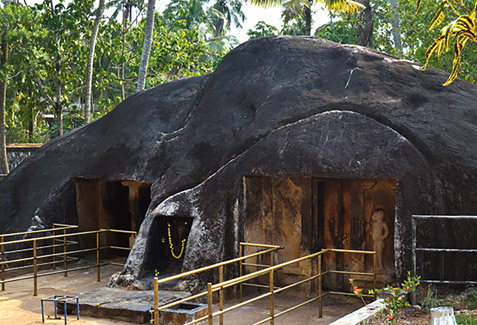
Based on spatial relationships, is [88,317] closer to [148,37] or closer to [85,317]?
[85,317]

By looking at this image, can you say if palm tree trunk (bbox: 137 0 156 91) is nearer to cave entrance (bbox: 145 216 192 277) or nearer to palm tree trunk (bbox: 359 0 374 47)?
palm tree trunk (bbox: 359 0 374 47)

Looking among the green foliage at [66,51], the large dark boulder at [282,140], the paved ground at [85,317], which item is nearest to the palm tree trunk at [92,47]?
the green foliage at [66,51]

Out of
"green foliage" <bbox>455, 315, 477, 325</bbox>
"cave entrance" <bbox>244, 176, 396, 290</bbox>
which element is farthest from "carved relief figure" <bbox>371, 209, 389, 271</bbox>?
"green foliage" <bbox>455, 315, 477, 325</bbox>

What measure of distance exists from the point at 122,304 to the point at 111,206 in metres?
5.06

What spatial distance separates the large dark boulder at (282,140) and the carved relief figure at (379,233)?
0.78 metres

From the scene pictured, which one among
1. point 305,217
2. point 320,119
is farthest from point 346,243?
point 320,119

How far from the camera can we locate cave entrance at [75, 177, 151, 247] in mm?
12984

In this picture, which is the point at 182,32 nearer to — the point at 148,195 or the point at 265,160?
the point at 148,195

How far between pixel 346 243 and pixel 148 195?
201 inches

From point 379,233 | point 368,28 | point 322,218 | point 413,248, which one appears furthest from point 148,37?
point 413,248

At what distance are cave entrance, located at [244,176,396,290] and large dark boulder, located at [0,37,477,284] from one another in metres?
0.53

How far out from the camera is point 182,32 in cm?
2052

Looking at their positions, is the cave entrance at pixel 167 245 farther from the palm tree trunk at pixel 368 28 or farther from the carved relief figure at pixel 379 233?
the palm tree trunk at pixel 368 28

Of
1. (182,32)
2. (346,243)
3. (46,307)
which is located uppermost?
(182,32)
